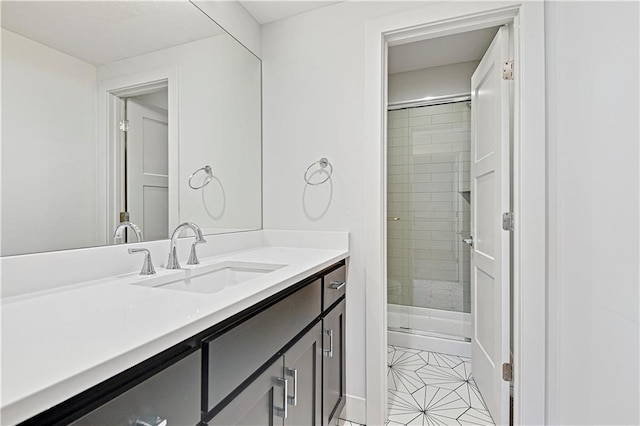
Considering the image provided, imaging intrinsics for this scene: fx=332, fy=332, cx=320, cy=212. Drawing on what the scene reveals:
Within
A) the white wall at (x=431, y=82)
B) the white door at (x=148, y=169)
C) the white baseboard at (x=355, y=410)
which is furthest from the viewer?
the white wall at (x=431, y=82)

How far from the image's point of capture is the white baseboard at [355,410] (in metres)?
1.71

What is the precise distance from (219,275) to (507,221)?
137cm

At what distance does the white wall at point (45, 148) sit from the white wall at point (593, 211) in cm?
169

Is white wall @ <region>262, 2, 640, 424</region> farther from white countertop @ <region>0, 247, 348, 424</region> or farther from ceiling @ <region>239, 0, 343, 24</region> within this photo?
white countertop @ <region>0, 247, 348, 424</region>

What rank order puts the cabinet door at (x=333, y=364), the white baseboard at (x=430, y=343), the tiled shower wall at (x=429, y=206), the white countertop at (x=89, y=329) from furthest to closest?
the tiled shower wall at (x=429, y=206)
the white baseboard at (x=430, y=343)
the cabinet door at (x=333, y=364)
the white countertop at (x=89, y=329)

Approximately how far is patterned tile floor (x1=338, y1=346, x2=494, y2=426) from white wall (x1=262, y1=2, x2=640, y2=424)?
13.3 inches

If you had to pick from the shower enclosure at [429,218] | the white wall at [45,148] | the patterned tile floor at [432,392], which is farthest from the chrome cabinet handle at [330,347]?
the shower enclosure at [429,218]

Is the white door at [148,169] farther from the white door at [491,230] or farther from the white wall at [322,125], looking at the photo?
the white door at [491,230]

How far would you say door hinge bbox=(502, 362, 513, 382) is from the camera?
62.6 inches

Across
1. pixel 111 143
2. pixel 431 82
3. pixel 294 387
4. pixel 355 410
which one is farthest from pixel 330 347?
pixel 431 82

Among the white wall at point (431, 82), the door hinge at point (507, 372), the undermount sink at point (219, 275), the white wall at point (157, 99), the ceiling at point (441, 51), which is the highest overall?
the ceiling at point (441, 51)

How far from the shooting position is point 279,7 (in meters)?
1.86

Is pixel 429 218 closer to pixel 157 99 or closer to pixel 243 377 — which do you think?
pixel 157 99

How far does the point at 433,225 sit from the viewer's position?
3012 mm
